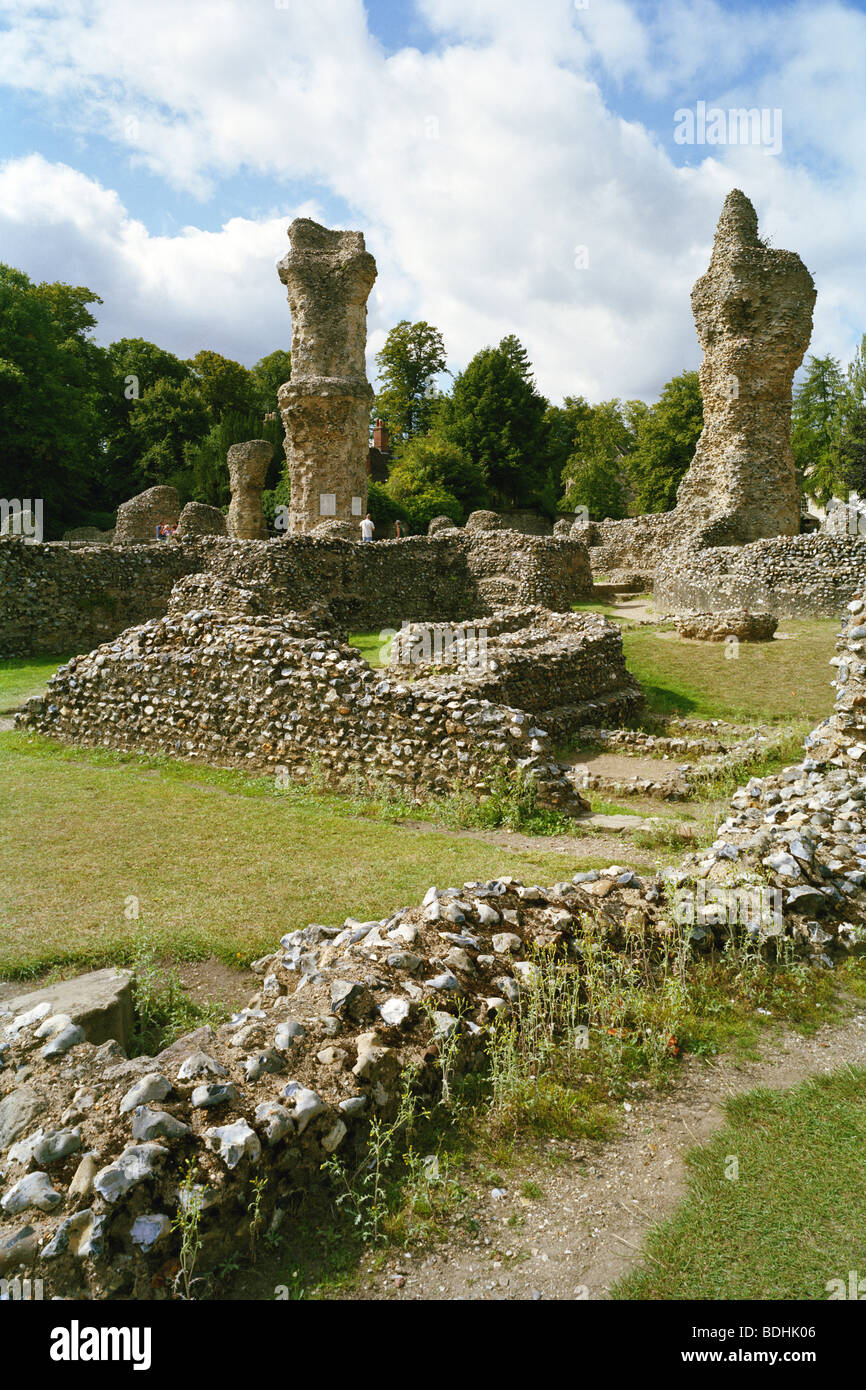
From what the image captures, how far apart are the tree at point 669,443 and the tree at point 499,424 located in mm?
7007

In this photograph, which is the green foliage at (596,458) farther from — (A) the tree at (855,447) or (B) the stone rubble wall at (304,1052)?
(B) the stone rubble wall at (304,1052)

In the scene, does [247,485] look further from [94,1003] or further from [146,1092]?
[146,1092]

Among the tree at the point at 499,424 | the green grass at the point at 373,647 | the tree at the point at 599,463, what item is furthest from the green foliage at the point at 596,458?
the green grass at the point at 373,647

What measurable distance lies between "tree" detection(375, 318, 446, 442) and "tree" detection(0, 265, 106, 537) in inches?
893

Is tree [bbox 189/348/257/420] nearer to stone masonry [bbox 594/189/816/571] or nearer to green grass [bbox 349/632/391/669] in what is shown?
stone masonry [bbox 594/189/816/571]

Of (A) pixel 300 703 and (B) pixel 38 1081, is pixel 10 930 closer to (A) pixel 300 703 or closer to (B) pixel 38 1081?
(B) pixel 38 1081

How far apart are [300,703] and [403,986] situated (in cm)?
597

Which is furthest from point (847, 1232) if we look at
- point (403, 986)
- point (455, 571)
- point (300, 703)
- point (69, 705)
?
point (455, 571)

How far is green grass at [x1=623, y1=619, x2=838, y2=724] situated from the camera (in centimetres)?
1348

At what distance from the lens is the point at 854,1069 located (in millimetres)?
3994

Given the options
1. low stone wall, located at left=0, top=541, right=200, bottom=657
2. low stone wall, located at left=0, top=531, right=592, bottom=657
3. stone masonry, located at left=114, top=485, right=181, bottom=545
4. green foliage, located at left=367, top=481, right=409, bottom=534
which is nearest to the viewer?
low stone wall, located at left=0, top=541, right=200, bottom=657

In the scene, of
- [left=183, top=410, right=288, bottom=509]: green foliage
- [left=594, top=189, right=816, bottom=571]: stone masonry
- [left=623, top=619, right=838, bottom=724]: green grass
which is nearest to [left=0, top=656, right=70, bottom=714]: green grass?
[left=623, top=619, right=838, bottom=724]: green grass

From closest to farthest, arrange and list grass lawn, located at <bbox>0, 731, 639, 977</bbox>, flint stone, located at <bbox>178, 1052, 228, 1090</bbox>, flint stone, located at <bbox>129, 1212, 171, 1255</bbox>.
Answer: flint stone, located at <bbox>129, 1212, 171, 1255</bbox>, flint stone, located at <bbox>178, 1052, 228, 1090</bbox>, grass lawn, located at <bbox>0, 731, 639, 977</bbox>

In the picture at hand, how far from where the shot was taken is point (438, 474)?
150 ft
